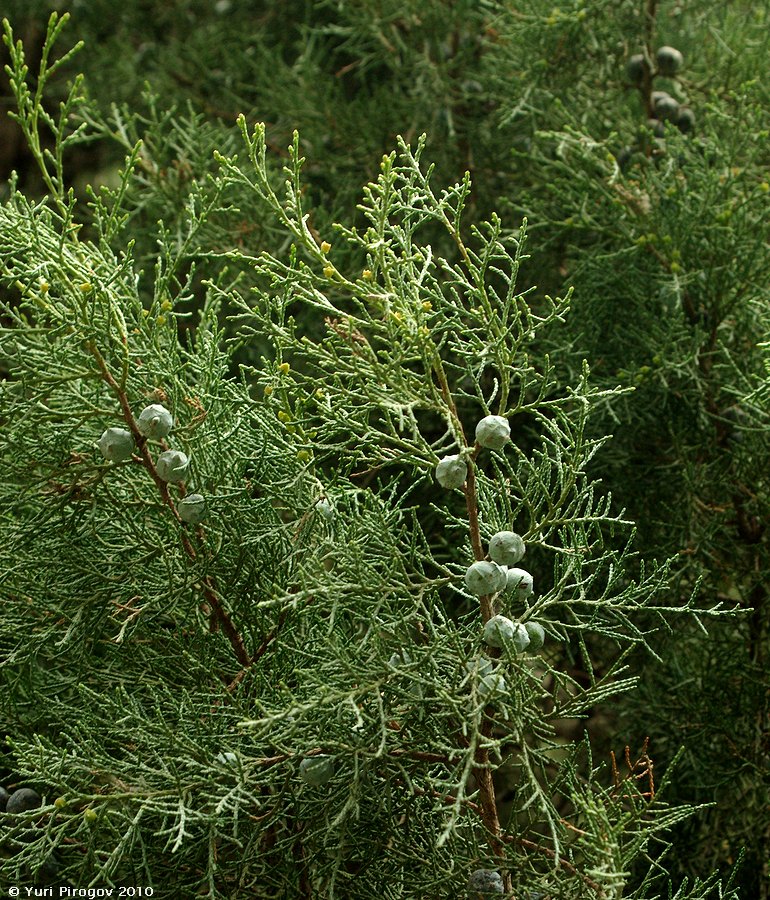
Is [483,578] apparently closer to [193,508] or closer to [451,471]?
[451,471]

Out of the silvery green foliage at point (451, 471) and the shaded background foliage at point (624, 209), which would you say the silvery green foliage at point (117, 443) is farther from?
the silvery green foliage at point (451, 471)

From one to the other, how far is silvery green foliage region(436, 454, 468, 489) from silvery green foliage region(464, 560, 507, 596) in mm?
90

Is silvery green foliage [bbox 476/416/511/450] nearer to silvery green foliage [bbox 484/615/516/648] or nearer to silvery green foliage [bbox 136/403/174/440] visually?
silvery green foliage [bbox 484/615/516/648]

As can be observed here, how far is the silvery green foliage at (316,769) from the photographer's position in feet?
3.59

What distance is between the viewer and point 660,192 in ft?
6.03

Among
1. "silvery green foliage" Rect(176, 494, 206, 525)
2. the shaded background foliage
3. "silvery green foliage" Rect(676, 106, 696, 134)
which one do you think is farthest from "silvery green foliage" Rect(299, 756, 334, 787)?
"silvery green foliage" Rect(676, 106, 696, 134)

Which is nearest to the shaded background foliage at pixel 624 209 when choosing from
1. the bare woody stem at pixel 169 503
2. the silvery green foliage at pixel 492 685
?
the bare woody stem at pixel 169 503

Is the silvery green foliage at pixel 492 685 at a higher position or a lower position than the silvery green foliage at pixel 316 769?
higher

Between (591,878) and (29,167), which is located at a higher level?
(591,878)

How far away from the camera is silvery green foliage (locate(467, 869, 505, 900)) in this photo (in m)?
1.08

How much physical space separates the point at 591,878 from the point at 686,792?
70 cm

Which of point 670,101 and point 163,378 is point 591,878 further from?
point 670,101

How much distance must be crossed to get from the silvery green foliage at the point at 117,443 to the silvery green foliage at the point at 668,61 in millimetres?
1437

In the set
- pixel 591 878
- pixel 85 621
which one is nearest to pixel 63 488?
pixel 85 621
